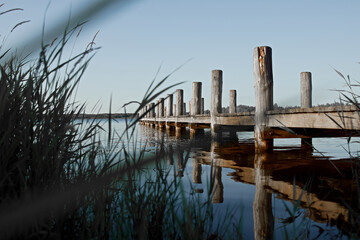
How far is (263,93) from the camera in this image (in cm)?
619

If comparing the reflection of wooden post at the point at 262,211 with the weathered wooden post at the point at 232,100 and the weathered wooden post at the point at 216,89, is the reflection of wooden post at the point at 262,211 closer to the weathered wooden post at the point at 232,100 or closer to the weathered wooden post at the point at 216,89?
the weathered wooden post at the point at 216,89

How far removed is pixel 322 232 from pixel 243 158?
11.2 ft

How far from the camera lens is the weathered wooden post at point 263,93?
6051mm

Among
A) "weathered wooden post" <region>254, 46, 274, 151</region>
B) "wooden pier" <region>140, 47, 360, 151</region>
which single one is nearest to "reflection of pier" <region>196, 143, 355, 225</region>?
"weathered wooden post" <region>254, 46, 274, 151</region>

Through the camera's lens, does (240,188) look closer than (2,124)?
No

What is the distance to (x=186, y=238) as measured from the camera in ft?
4.54

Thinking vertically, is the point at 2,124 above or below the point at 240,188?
above

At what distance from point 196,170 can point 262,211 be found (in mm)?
1876

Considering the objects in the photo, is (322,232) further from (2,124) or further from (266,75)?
(266,75)

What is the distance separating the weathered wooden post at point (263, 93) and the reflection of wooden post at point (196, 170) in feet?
5.30

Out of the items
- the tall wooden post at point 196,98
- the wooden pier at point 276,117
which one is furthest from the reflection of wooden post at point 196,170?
the tall wooden post at point 196,98

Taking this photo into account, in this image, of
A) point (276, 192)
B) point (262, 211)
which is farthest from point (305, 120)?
point (262, 211)


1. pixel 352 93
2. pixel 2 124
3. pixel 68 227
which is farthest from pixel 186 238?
pixel 352 93

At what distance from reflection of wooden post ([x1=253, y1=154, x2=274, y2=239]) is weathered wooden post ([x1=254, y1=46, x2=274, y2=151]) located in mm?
2408
